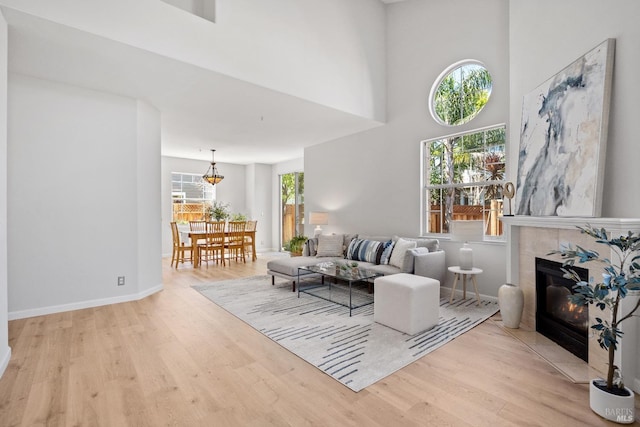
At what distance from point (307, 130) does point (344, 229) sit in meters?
2.06

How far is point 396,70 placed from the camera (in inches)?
203

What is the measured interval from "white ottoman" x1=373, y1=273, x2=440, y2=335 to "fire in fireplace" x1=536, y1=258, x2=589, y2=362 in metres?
0.92

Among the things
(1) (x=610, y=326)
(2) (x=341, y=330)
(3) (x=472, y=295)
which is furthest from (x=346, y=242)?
(1) (x=610, y=326)

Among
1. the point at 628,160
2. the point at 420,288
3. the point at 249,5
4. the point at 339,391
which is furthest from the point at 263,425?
the point at 249,5

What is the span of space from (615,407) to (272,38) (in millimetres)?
4390

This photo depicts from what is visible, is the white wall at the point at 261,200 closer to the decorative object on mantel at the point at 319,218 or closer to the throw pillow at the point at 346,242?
the decorative object on mantel at the point at 319,218

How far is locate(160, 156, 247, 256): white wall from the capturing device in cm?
812

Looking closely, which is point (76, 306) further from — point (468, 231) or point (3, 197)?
point (468, 231)

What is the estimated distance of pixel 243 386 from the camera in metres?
2.07

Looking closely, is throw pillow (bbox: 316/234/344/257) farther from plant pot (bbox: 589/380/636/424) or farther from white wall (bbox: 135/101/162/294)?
plant pot (bbox: 589/380/636/424)

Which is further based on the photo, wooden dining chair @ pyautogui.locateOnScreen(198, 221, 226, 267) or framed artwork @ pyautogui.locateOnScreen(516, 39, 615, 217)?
wooden dining chair @ pyautogui.locateOnScreen(198, 221, 226, 267)

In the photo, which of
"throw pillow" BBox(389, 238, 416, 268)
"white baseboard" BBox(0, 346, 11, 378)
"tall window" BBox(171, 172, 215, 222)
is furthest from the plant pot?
"tall window" BBox(171, 172, 215, 222)

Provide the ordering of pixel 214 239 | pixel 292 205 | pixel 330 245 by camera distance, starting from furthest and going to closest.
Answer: pixel 292 205 → pixel 214 239 → pixel 330 245

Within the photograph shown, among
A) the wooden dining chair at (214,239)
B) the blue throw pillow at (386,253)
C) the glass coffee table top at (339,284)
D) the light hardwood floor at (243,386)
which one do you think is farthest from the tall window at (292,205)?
the light hardwood floor at (243,386)
